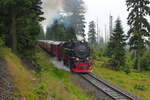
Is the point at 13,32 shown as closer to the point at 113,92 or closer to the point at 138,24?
the point at 113,92

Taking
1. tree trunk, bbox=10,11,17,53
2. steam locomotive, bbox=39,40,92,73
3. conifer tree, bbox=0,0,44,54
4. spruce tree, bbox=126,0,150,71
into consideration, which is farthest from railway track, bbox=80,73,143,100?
spruce tree, bbox=126,0,150,71

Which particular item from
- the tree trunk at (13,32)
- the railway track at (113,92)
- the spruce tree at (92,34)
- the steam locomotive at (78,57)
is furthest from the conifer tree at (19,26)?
the spruce tree at (92,34)

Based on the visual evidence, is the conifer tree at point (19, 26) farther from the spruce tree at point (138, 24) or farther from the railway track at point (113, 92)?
the spruce tree at point (138, 24)

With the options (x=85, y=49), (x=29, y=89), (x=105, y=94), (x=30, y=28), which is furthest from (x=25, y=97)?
(x=85, y=49)

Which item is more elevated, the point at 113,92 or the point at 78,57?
the point at 78,57

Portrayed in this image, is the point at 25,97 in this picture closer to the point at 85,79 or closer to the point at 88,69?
the point at 85,79

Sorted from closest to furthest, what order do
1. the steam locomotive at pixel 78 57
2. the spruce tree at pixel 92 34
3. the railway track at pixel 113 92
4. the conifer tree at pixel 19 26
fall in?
the railway track at pixel 113 92, the conifer tree at pixel 19 26, the steam locomotive at pixel 78 57, the spruce tree at pixel 92 34

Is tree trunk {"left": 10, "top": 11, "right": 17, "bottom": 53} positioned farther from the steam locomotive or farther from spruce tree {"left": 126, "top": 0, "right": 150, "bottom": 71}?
spruce tree {"left": 126, "top": 0, "right": 150, "bottom": 71}

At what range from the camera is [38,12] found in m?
24.1

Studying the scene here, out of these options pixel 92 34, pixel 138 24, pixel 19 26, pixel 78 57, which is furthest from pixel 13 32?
pixel 92 34

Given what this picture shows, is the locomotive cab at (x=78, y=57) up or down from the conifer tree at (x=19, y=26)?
down

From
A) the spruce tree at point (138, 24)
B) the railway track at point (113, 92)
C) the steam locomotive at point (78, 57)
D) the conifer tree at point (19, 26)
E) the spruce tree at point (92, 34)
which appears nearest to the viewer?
the railway track at point (113, 92)

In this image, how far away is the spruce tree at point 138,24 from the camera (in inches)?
1254

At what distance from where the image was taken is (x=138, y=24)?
3238 cm
